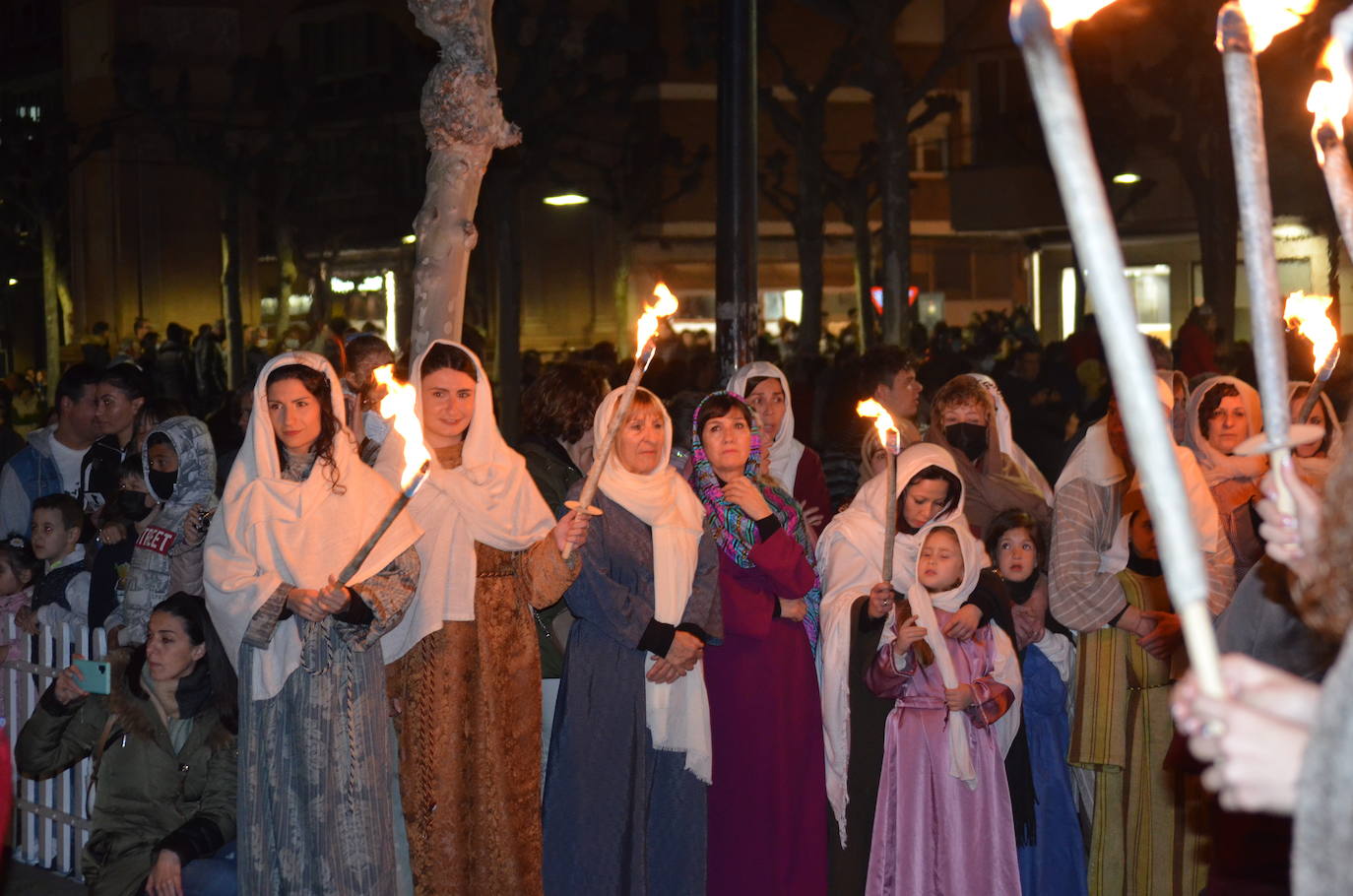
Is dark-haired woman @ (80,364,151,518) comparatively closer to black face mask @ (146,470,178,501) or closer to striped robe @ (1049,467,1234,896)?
black face mask @ (146,470,178,501)

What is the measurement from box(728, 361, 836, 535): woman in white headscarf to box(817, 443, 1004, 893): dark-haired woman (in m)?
1.12

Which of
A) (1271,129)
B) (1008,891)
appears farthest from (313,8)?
(1008,891)

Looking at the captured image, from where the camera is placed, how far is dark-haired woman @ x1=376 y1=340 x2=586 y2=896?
5609 mm

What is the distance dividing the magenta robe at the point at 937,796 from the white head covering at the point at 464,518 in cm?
138

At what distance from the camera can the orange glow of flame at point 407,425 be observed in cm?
407

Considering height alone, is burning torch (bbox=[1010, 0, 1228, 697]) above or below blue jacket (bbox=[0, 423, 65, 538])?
above

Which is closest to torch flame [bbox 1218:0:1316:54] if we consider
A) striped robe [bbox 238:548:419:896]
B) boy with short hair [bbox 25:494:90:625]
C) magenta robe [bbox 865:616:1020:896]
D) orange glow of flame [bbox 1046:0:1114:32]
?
orange glow of flame [bbox 1046:0:1114:32]

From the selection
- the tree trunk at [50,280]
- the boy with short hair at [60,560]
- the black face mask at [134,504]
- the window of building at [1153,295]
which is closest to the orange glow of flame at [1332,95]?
the black face mask at [134,504]

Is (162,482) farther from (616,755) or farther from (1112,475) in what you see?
(1112,475)

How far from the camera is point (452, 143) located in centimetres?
710

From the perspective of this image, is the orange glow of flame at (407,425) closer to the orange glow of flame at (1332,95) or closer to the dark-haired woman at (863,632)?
the dark-haired woman at (863,632)

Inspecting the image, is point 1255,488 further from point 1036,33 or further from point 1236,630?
point 1036,33

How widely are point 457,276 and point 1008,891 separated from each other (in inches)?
138

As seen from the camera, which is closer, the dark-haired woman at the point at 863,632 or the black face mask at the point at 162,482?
the dark-haired woman at the point at 863,632
